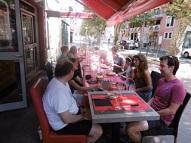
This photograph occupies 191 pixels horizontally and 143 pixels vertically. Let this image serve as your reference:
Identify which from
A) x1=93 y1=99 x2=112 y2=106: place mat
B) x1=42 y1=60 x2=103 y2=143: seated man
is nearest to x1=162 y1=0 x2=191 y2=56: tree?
x1=93 y1=99 x2=112 y2=106: place mat

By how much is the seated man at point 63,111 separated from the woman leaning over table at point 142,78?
136 centimetres

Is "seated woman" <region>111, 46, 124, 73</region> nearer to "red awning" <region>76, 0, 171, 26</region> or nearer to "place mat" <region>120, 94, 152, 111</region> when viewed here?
"red awning" <region>76, 0, 171, 26</region>

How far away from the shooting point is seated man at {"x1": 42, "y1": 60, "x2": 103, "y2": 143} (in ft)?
5.80

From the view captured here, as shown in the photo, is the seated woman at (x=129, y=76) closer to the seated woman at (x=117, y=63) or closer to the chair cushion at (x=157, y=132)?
the chair cushion at (x=157, y=132)

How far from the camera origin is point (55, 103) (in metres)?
1.76

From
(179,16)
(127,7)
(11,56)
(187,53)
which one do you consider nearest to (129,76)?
(127,7)

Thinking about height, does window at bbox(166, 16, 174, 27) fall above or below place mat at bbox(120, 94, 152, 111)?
above

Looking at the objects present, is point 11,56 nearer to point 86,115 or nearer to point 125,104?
point 86,115

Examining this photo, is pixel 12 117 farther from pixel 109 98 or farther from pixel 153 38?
pixel 153 38

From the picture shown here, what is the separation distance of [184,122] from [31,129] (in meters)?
3.12

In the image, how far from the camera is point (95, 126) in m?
2.05

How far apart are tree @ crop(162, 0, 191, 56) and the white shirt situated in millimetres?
6886

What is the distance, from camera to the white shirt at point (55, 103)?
175 cm

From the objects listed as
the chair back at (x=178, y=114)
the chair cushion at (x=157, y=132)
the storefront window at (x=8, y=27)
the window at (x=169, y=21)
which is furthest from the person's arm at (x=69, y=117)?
the window at (x=169, y=21)
